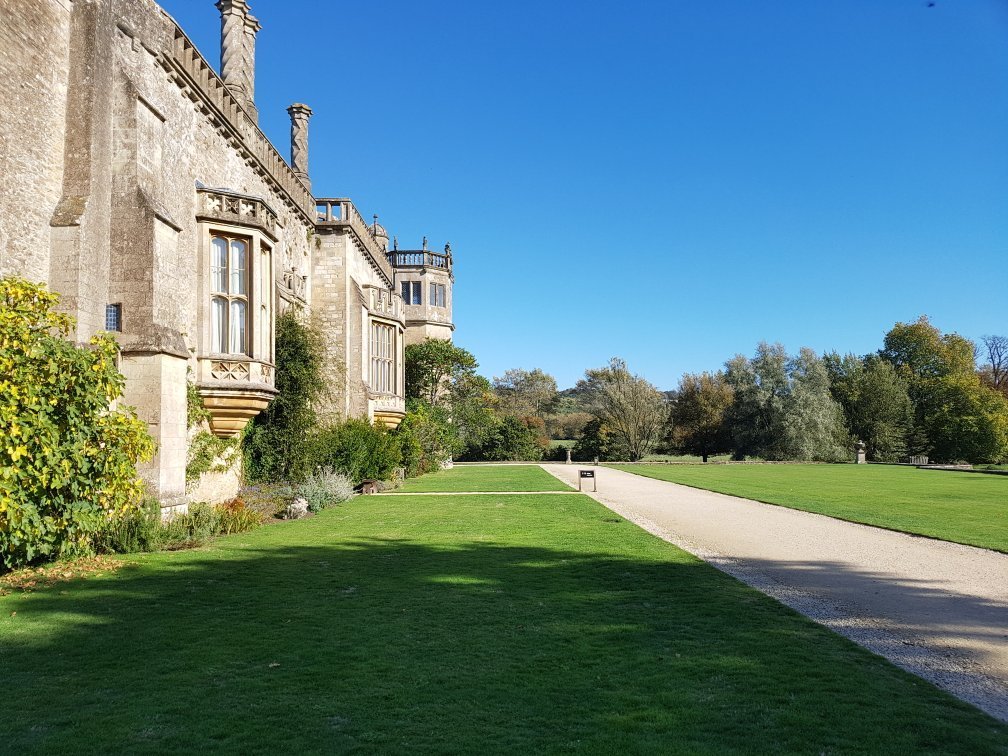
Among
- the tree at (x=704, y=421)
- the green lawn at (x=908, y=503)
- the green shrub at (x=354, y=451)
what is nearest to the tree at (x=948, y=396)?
the tree at (x=704, y=421)

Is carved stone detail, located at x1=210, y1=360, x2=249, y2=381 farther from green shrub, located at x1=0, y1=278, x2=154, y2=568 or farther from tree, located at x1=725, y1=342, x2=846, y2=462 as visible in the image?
tree, located at x1=725, y1=342, x2=846, y2=462

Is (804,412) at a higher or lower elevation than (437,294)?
lower

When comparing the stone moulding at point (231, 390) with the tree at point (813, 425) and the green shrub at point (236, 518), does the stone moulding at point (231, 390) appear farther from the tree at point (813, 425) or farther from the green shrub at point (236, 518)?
the tree at point (813, 425)

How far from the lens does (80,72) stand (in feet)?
35.7

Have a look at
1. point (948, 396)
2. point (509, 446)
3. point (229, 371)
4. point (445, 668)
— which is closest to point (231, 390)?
point (229, 371)

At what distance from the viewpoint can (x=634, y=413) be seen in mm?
58938

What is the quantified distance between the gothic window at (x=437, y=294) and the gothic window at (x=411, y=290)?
79 cm

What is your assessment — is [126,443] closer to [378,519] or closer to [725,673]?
[378,519]

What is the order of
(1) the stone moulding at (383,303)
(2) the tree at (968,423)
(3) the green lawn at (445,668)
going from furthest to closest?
(2) the tree at (968,423)
(1) the stone moulding at (383,303)
(3) the green lawn at (445,668)

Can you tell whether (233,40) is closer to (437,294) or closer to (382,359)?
(382,359)

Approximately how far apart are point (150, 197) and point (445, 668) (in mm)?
9342

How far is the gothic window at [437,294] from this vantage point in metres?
44.4

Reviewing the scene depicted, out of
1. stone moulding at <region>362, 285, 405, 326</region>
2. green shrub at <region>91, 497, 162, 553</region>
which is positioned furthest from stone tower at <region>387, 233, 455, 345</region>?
green shrub at <region>91, 497, 162, 553</region>

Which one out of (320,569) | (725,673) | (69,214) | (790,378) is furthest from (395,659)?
(790,378)
